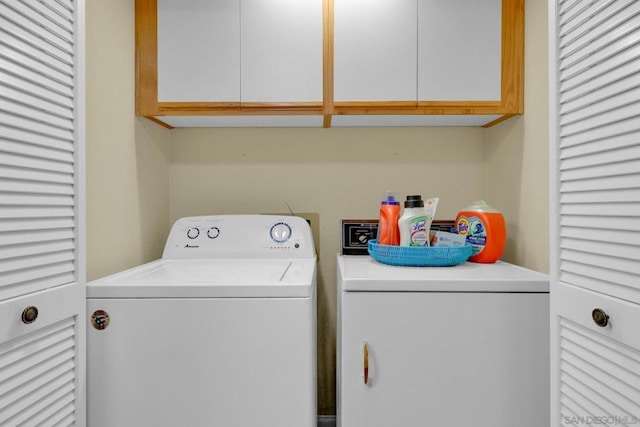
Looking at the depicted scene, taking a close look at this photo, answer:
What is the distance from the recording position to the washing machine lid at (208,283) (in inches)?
41.1

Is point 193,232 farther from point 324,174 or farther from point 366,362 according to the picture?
point 366,362

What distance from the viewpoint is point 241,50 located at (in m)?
1.53

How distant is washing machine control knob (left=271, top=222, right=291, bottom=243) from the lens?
1661 mm

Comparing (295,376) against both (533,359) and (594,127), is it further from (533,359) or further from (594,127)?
(594,127)

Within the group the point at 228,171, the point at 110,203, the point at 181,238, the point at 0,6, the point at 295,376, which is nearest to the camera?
the point at 0,6

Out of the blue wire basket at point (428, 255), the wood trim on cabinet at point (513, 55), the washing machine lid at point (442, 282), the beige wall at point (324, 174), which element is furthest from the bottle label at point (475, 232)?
the wood trim on cabinet at point (513, 55)

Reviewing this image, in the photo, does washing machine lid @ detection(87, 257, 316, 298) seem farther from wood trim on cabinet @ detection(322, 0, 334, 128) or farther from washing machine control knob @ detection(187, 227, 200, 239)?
wood trim on cabinet @ detection(322, 0, 334, 128)

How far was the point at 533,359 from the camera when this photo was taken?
3.64ft

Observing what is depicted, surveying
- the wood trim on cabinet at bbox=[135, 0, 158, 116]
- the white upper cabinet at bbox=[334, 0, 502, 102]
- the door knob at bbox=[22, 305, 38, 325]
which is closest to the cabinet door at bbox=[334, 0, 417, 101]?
the white upper cabinet at bbox=[334, 0, 502, 102]

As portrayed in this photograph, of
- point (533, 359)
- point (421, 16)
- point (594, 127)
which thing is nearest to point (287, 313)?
point (533, 359)

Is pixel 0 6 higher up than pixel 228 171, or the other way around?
pixel 0 6

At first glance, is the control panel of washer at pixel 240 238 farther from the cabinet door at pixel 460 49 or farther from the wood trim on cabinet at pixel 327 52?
the cabinet door at pixel 460 49

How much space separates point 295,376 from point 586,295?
0.75m

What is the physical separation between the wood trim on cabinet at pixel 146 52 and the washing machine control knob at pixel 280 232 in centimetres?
73
